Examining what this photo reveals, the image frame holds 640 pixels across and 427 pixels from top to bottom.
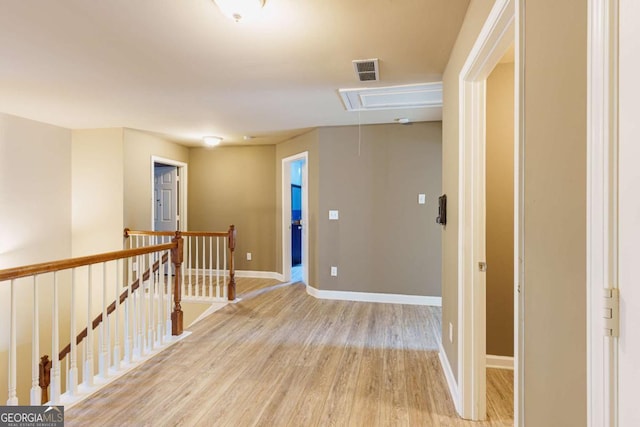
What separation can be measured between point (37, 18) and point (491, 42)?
2556mm

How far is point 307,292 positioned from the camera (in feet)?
15.0

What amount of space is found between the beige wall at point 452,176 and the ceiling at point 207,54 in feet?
0.44

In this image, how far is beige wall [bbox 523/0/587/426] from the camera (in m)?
0.68

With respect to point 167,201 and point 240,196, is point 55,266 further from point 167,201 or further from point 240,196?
point 167,201

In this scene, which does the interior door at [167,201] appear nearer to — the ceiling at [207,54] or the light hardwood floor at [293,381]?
the ceiling at [207,54]

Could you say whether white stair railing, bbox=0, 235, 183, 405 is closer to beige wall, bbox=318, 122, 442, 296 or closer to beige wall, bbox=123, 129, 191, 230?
beige wall, bbox=123, 129, 191, 230

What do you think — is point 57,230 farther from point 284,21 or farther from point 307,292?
point 284,21

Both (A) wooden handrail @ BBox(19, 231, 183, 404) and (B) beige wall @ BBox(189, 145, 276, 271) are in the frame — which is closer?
(A) wooden handrail @ BBox(19, 231, 183, 404)

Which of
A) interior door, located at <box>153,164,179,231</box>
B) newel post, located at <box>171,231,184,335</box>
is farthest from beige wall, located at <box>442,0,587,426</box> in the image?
interior door, located at <box>153,164,179,231</box>

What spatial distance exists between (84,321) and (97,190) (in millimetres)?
1889

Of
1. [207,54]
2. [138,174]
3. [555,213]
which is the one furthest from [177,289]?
[555,213]
